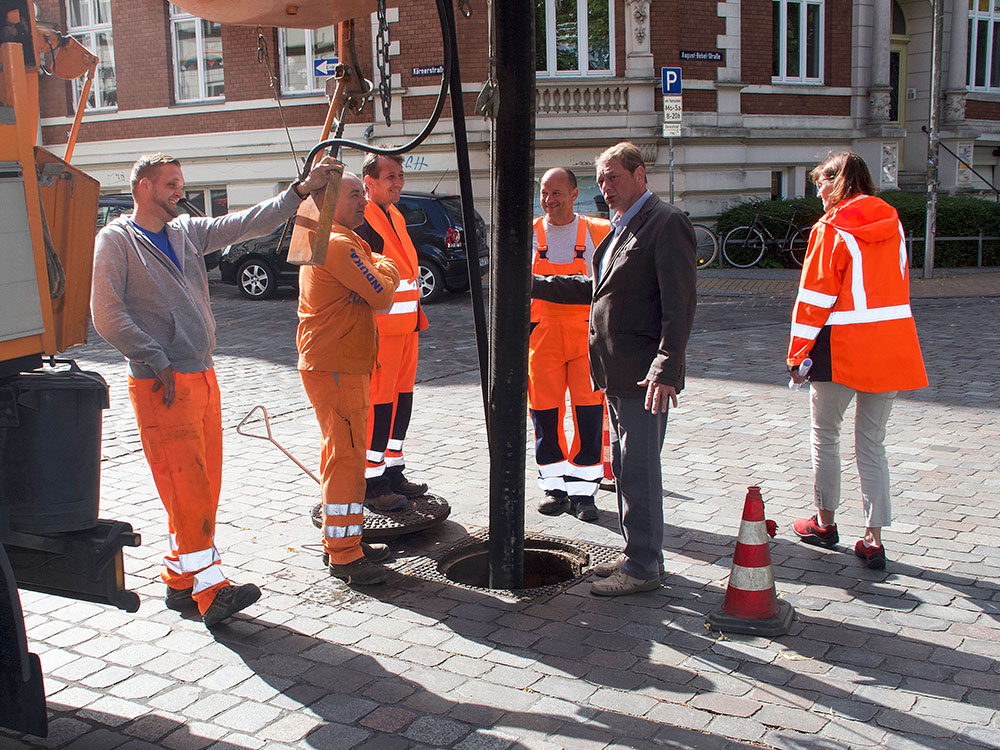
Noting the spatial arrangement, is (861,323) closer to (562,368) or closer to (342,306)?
(562,368)

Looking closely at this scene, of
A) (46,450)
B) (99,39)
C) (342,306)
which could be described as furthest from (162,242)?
(99,39)

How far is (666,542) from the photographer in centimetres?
A: 549

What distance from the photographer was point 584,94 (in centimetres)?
2036

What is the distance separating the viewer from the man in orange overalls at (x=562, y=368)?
6074 mm

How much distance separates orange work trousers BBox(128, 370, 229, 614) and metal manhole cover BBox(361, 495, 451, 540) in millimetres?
1126

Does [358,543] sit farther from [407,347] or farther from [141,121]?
[141,121]

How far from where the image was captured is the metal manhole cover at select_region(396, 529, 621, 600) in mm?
4922

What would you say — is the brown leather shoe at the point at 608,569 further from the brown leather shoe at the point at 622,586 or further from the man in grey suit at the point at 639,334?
the brown leather shoe at the point at 622,586

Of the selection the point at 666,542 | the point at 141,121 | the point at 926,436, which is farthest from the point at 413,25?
the point at 666,542

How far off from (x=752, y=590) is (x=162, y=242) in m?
3.02

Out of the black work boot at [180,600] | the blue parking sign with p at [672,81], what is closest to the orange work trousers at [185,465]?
the black work boot at [180,600]

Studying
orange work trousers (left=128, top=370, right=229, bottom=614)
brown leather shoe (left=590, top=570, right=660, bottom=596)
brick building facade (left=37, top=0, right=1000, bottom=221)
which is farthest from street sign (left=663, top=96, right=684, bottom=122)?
orange work trousers (left=128, top=370, right=229, bottom=614)

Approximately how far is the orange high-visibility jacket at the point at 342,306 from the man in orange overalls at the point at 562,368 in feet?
4.42

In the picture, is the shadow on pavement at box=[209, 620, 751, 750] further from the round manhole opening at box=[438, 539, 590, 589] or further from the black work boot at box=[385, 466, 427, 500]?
the black work boot at box=[385, 466, 427, 500]
